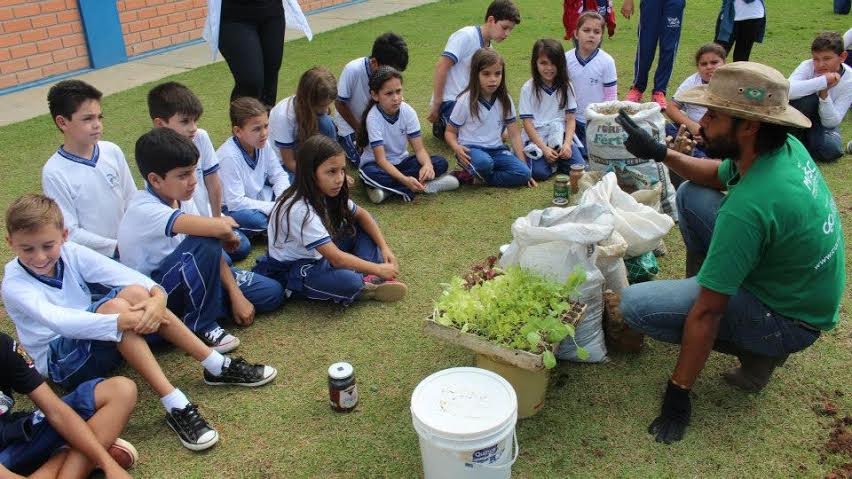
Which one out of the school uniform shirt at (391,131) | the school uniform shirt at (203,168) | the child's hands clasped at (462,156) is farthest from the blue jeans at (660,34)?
the school uniform shirt at (203,168)

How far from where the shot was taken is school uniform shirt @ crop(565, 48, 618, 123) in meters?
5.43

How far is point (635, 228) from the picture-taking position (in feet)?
11.3

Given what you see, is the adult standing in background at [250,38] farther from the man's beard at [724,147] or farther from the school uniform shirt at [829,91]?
the school uniform shirt at [829,91]

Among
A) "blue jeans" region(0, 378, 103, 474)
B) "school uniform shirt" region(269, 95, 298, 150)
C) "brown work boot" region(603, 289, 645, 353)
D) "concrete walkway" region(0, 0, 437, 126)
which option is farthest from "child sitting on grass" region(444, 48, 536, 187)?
"concrete walkway" region(0, 0, 437, 126)

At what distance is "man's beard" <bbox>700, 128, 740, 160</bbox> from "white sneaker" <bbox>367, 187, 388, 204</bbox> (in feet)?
8.59

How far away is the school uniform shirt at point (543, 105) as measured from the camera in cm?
531

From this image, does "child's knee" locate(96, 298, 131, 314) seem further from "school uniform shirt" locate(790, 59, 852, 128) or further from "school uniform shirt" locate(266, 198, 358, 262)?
"school uniform shirt" locate(790, 59, 852, 128)

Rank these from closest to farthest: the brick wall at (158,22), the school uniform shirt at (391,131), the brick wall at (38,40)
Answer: the school uniform shirt at (391,131) → the brick wall at (38,40) → the brick wall at (158,22)

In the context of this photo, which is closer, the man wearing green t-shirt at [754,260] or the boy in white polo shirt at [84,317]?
the man wearing green t-shirt at [754,260]

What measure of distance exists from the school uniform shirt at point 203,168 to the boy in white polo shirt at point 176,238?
63cm

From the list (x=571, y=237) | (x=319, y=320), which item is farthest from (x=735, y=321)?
(x=319, y=320)

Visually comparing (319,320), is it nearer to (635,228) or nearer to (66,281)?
(66,281)

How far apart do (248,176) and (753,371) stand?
306cm

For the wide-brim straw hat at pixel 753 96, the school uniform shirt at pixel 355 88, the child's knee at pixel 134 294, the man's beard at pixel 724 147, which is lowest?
the child's knee at pixel 134 294
